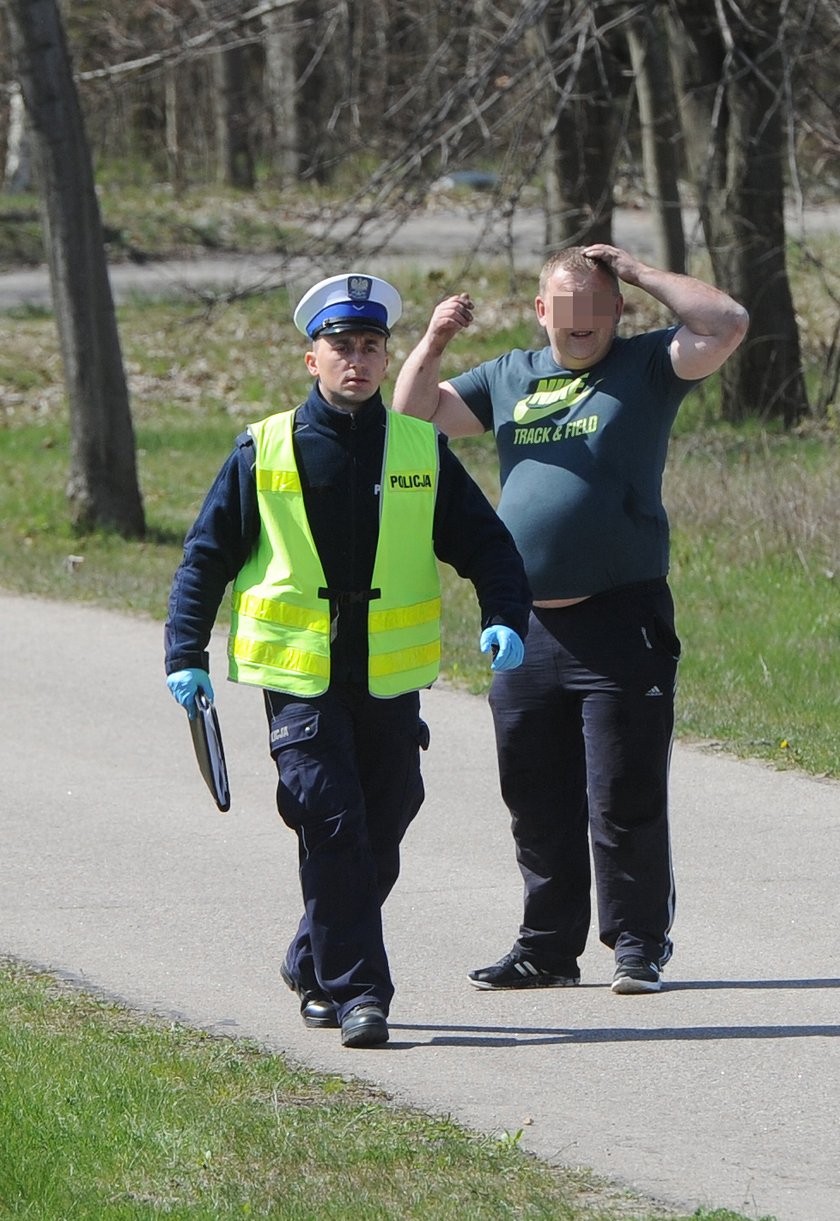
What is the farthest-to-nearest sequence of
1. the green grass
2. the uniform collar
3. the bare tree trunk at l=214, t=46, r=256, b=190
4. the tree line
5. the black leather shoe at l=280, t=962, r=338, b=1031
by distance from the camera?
the bare tree trunk at l=214, t=46, r=256, b=190 < the tree line < the black leather shoe at l=280, t=962, r=338, b=1031 < the uniform collar < the green grass

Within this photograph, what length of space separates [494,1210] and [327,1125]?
1.90 ft

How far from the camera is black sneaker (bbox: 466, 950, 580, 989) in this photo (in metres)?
5.30

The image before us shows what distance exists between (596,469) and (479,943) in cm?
151

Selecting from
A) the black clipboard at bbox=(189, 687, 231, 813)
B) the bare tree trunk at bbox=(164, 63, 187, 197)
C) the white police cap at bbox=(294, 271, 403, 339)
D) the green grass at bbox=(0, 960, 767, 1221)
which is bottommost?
the green grass at bbox=(0, 960, 767, 1221)

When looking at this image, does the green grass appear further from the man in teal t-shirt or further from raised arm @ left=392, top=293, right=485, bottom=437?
raised arm @ left=392, top=293, right=485, bottom=437

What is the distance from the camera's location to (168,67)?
15.6 meters

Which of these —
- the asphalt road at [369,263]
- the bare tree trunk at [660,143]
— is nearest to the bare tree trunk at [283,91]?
the asphalt road at [369,263]

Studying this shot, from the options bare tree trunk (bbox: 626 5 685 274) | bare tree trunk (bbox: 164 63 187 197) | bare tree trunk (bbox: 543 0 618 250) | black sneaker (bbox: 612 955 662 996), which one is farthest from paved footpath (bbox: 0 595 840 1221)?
bare tree trunk (bbox: 164 63 187 197)

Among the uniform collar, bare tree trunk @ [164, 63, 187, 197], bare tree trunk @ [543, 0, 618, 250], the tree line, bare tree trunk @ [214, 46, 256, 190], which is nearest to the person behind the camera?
the uniform collar

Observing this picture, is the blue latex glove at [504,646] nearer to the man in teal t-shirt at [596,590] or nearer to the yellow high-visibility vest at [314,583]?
the yellow high-visibility vest at [314,583]

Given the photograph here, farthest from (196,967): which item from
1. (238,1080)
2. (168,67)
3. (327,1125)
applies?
(168,67)

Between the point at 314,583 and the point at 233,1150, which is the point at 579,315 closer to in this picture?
the point at 314,583

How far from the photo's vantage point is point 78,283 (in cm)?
1341

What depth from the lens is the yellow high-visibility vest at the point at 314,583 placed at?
4816 mm
